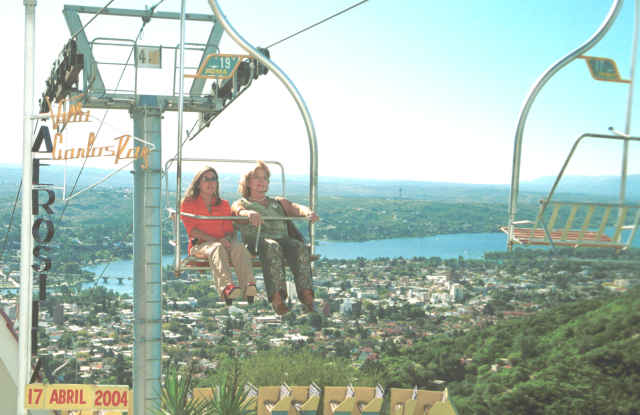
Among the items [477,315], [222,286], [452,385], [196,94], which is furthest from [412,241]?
[222,286]

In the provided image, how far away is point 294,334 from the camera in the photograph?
114ft

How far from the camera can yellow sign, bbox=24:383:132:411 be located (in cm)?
566

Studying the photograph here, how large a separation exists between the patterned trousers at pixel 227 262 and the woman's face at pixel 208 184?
0.41 metres

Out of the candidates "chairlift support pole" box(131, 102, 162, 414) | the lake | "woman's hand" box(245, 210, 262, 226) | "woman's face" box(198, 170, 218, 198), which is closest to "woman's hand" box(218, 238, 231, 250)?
"woman's hand" box(245, 210, 262, 226)

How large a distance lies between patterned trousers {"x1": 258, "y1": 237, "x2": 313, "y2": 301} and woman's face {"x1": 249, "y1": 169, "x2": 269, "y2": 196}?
15.1 inches

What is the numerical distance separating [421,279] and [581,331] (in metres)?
10.8

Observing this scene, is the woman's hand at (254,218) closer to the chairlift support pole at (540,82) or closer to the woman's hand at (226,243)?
the woman's hand at (226,243)

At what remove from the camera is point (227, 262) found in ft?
16.3

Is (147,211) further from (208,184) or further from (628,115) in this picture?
(628,115)

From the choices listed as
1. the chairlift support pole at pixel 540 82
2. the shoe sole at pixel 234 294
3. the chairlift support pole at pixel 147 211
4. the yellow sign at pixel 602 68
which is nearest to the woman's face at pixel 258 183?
the shoe sole at pixel 234 294

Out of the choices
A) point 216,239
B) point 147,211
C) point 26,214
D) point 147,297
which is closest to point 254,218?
point 216,239

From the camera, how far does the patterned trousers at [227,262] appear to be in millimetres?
4910

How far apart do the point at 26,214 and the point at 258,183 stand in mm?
2257

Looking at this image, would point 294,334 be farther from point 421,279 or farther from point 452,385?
point 421,279
